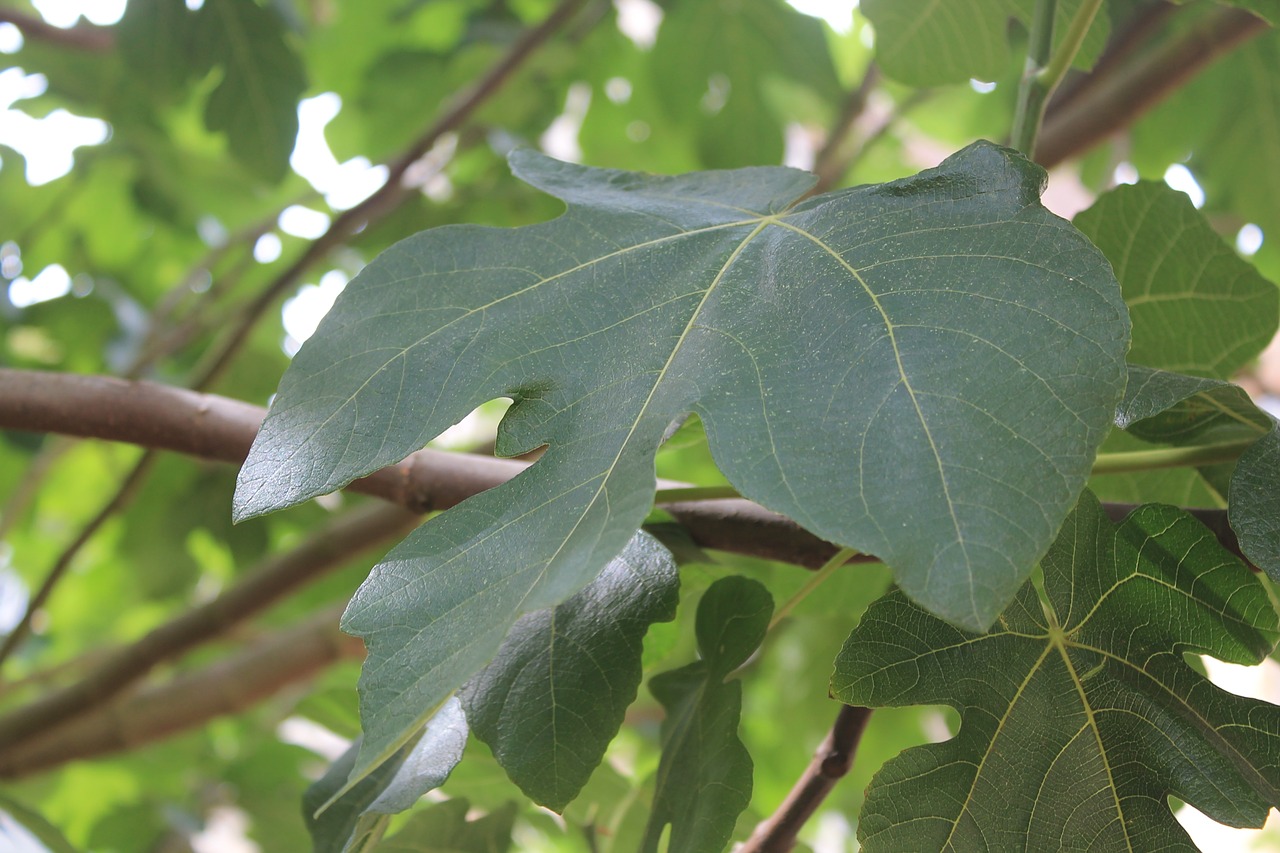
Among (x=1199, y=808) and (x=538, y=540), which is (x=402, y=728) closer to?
(x=538, y=540)

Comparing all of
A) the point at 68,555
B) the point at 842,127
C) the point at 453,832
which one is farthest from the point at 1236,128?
the point at 68,555

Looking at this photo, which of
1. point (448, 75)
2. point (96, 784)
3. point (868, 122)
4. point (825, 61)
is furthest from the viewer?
point (868, 122)

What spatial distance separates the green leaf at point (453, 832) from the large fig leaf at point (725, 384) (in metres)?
0.30

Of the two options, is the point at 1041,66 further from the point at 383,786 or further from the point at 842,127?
the point at 842,127

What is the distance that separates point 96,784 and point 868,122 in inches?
71.5

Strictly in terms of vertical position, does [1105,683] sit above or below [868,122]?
below

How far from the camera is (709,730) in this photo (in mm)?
414

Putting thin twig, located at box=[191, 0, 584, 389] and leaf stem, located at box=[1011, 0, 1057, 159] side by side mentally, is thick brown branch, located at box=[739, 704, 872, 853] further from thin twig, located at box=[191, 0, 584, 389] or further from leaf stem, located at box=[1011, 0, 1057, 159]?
thin twig, located at box=[191, 0, 584, 389]

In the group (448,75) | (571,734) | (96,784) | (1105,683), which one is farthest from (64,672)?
(1105,683)

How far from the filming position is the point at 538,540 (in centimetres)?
30

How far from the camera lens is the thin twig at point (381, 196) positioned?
103 cm

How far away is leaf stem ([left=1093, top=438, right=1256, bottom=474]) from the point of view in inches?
16.6

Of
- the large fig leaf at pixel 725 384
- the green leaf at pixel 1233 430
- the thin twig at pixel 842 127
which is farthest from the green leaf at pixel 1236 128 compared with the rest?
the large fig leaf at pixel 725 384

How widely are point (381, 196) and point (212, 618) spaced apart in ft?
1.60
